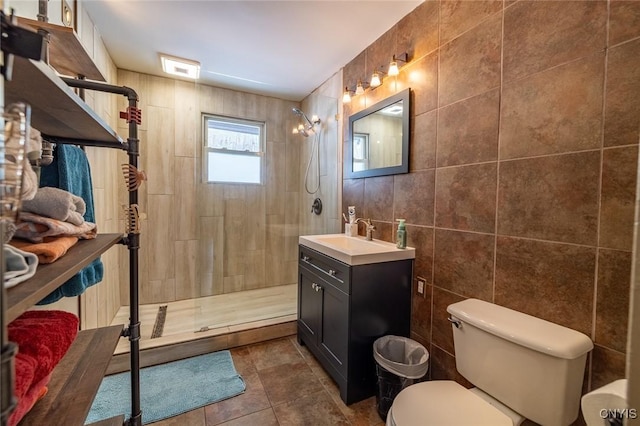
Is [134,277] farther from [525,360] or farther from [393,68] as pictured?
[393,68]

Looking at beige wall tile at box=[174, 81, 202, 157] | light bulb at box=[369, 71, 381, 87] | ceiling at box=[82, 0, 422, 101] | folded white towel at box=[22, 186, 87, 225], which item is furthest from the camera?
beige wall tile at box=[174, 81, 202, 157]

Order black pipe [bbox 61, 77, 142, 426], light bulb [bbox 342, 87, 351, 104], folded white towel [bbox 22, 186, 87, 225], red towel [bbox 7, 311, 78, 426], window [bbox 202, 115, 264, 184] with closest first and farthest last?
red towel [bbox 7, 311, 78, 426]
folded white towel [bbox 22, 186, 87, 225]
black pipe [bbox 61, 77, 142, 426]
light bulb [bbox 342, 87, 351, 104]
window [bbox 202, 115, 264, 184]

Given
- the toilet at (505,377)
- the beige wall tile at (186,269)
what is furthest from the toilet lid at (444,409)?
the beige wall tile at (186,269)

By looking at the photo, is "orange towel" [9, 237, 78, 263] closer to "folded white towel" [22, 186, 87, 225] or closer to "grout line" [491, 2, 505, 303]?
"folded white towel" [22, 186, 87, 225]

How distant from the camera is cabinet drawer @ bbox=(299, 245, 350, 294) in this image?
1.62 meters

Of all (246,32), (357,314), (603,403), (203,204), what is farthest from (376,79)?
(203,204)

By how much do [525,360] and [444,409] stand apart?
0.36m

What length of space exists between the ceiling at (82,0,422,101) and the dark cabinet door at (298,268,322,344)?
1841mm

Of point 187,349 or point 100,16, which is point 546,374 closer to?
point 187,349

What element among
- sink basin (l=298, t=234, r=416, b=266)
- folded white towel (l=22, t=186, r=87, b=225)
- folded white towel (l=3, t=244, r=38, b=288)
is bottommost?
sink basin (l=298, t=234, r=416, b=266)

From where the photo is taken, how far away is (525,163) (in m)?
1.20

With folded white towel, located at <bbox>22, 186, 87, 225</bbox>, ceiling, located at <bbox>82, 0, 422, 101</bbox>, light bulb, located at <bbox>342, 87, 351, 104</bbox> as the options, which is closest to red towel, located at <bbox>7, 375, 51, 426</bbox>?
folded white towel, located at <bbox>22, 186, 87, 225</bbox>

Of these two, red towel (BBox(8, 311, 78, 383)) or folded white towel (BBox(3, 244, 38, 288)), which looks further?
red towel (BBox(8, 311, 78, 383))

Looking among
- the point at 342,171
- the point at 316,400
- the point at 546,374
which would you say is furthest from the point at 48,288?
the point at 342,171
